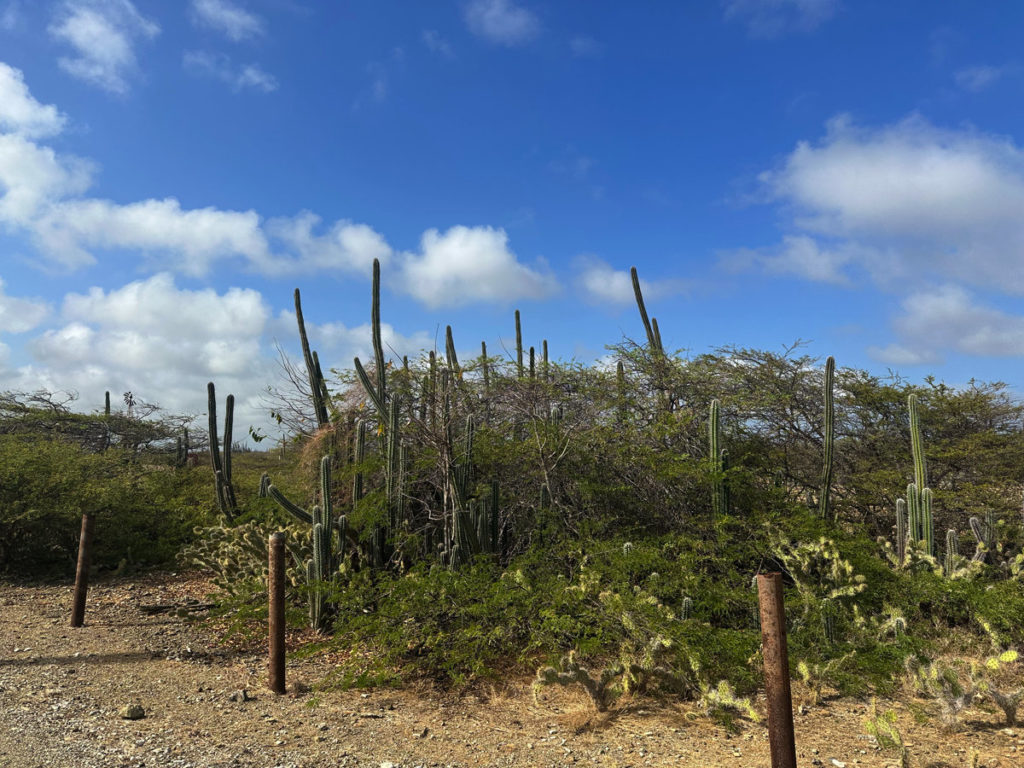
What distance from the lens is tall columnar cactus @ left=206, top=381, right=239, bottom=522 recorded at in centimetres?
1080

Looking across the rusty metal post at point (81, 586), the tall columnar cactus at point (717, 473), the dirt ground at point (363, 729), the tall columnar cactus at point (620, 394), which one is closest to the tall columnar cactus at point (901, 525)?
the tall columnar cactus at point (717, 473)

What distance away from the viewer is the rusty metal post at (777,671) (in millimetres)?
3000

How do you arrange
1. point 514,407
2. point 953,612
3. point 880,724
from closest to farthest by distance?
1. point 880,724
2. point 953,612
3. point 514,407

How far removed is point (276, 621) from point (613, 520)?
3.75m

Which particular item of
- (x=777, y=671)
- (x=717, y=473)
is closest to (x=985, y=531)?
(x=717, y=473)

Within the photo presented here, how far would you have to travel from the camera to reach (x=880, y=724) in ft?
12.3

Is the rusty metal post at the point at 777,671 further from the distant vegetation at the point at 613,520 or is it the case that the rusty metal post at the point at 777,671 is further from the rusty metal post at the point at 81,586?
the rusty metal post at the point at 81,586

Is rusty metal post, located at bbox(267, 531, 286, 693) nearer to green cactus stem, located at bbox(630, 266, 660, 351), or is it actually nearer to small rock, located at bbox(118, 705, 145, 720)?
small rock, located at bbox(118, 705, 145, 720)

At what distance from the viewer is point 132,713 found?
15.0 feet

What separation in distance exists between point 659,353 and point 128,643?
7.60m

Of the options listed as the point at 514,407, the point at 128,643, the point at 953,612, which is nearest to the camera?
the point at 953,612

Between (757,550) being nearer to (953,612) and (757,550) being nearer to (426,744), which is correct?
(953,612)

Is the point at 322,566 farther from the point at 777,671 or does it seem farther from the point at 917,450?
the point at 917,450

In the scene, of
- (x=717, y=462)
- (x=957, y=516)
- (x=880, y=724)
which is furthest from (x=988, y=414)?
(x=880, y=724)
